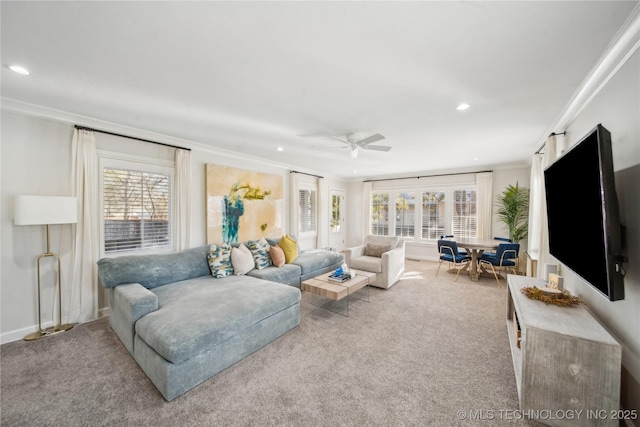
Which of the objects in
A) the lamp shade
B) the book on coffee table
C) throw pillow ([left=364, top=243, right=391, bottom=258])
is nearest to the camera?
the lamp shade

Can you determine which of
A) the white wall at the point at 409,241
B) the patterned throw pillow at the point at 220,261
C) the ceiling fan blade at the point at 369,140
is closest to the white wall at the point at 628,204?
the ceiling fan blade at the point at 369,140

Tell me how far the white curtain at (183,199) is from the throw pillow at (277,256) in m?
1.33

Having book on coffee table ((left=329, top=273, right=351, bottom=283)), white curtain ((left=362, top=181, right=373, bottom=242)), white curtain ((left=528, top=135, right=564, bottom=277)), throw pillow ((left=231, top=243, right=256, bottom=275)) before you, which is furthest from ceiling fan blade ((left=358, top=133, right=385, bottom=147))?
white curtain ((left=362, top=181, right=373, bottom=242))

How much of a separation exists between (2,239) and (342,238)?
7.11m

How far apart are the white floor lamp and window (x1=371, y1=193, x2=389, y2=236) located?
683cm

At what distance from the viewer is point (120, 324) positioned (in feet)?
7.87

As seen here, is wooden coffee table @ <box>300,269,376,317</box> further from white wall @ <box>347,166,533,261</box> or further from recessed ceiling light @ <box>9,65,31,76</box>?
white wall @ <box>347,166,533,261</box>

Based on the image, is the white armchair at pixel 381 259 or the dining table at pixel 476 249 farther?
the dining table at pixel 476 249

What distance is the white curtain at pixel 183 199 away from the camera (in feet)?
12.2

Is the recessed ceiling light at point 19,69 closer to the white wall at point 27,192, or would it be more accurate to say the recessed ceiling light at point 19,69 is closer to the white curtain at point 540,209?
the white wall at point 27,192

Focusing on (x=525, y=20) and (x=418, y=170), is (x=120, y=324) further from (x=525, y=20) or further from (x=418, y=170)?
(x=418, y=170)

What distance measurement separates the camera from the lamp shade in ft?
7.67

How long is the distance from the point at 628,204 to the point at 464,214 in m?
5.00

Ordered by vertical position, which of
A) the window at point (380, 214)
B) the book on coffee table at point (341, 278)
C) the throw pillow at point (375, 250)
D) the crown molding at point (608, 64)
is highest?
the crown molding at point (608, 64)
